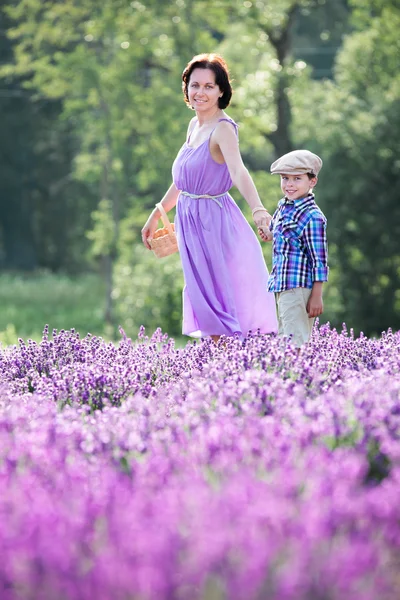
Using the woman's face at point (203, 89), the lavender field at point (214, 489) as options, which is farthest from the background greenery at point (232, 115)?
the lavender field at point (214, 489)

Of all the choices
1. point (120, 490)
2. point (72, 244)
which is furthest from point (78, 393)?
point (72, 244)

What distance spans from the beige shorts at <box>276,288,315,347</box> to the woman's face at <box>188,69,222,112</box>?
3.97ft

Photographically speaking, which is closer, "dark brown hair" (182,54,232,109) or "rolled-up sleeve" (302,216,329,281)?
"rolled-up sleeve" (302,216,329,281)

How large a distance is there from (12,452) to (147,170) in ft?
50.2

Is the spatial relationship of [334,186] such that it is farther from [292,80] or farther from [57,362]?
[57,362]

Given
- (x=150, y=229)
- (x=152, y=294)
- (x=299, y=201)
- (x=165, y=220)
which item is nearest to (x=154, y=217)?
(x=150, y=229)

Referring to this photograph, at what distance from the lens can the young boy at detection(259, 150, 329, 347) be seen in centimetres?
538

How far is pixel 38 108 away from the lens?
27.2 metres

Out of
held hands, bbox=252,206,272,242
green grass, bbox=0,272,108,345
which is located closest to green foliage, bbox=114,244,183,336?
green grass, bbox=0,272,108,345

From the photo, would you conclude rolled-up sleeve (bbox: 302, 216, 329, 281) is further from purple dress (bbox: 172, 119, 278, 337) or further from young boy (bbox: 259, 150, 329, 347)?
purple dress (bbox: 172, 119, 278, 337)

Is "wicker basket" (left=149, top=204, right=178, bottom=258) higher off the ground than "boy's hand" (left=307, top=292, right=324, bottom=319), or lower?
higher

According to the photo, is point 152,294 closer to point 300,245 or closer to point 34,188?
point 300,245

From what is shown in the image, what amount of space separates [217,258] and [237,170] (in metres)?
0.54

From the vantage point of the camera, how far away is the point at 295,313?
17.9ft
